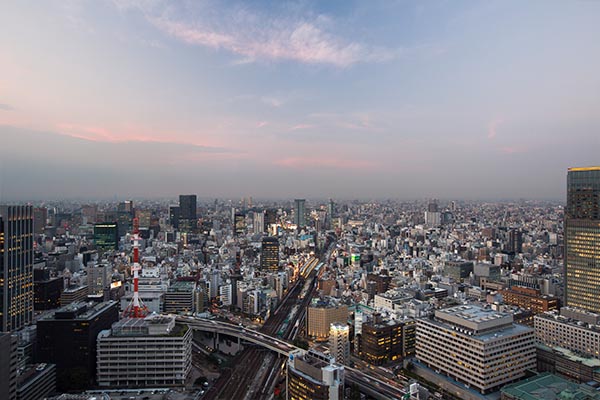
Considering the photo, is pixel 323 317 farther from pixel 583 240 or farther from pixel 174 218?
pixel 174 218

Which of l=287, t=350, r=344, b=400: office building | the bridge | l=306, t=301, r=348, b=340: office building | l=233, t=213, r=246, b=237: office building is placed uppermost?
l=233, t=213, r=246, b=237: office building

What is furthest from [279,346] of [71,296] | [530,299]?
[530,299]

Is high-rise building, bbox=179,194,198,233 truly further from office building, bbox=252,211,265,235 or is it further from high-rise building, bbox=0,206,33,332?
high-rise building, bbox=0,206,33,332

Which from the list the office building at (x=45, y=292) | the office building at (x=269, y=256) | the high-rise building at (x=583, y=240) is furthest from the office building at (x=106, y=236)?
the high-rise building at (x=583, y=240)

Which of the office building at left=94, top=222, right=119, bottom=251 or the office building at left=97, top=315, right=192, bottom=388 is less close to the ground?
the office building at left=94, top=222, right=119, bottom=251

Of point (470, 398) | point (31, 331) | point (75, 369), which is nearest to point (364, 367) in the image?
point (470, 398)

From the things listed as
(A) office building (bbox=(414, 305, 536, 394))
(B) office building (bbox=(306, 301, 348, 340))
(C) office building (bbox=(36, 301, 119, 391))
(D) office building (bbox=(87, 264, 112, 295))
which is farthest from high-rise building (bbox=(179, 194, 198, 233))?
(A) office building (bbox=(414, 305, 536, 394))
